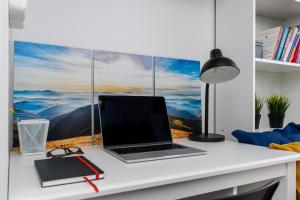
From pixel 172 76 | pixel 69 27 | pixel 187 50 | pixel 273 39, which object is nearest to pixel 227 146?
pixel 172 76

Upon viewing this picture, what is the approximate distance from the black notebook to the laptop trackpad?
0.19 m

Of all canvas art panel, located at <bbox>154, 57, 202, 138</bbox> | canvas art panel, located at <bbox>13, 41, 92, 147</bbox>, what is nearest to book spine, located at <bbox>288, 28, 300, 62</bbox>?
canvas art panel, located at <bbox>154, 57, 202, 138</bbox>

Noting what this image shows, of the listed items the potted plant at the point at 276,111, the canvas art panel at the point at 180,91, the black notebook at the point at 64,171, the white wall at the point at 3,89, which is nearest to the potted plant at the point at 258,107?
the potted plant at the point at 276,111

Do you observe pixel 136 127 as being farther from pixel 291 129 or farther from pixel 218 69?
pixel 291 129

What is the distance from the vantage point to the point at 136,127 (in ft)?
4.55

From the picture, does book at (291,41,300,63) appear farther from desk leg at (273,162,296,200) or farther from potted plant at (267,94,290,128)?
desk leg at (273,162,296,200)

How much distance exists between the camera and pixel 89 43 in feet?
4.77

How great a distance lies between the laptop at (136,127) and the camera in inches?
49.1

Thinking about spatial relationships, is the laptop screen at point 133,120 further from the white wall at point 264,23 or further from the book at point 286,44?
the white wall at point 264,23

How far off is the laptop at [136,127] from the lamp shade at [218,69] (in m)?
0.31

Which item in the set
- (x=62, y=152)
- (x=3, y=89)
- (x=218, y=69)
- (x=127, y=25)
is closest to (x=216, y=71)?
(x=218, y=69)

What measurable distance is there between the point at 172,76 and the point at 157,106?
0.99 ft

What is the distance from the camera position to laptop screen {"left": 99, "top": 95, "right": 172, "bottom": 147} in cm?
132

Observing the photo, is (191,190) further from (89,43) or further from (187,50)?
(187,50)
